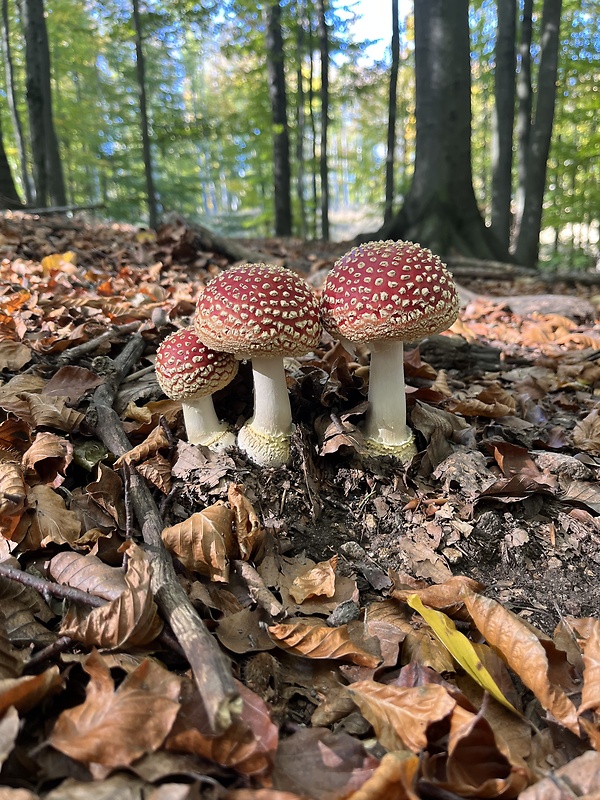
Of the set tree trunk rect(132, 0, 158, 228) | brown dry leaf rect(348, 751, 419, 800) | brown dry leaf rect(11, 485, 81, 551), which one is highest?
tree trunk rect(132, 0, 158, 228)

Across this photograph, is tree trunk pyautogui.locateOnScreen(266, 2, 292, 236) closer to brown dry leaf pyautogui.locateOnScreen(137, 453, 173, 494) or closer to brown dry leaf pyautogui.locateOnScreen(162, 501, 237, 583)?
brown dry leaf pyautogui.locateOnScreen(137, 453, 173, 494)

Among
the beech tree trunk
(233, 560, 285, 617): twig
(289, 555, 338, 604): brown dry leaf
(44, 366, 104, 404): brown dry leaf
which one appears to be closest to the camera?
(233, 560, 285, 617): twig

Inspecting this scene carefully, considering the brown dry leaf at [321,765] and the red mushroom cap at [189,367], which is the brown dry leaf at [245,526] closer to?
the red mushroom cap at [189,367]

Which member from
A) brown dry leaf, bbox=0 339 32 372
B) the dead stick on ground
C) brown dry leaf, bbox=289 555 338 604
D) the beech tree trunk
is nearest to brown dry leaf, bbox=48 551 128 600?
the dead stick on ground

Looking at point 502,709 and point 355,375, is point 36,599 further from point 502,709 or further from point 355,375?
point 355,375

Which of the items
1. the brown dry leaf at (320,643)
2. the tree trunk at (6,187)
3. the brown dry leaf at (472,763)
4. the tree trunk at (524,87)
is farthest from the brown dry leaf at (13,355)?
the tree trunk at (524,87)

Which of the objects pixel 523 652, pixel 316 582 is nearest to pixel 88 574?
pixel 316 582

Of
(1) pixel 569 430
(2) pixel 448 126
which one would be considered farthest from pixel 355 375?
(2) pixel 448 126
